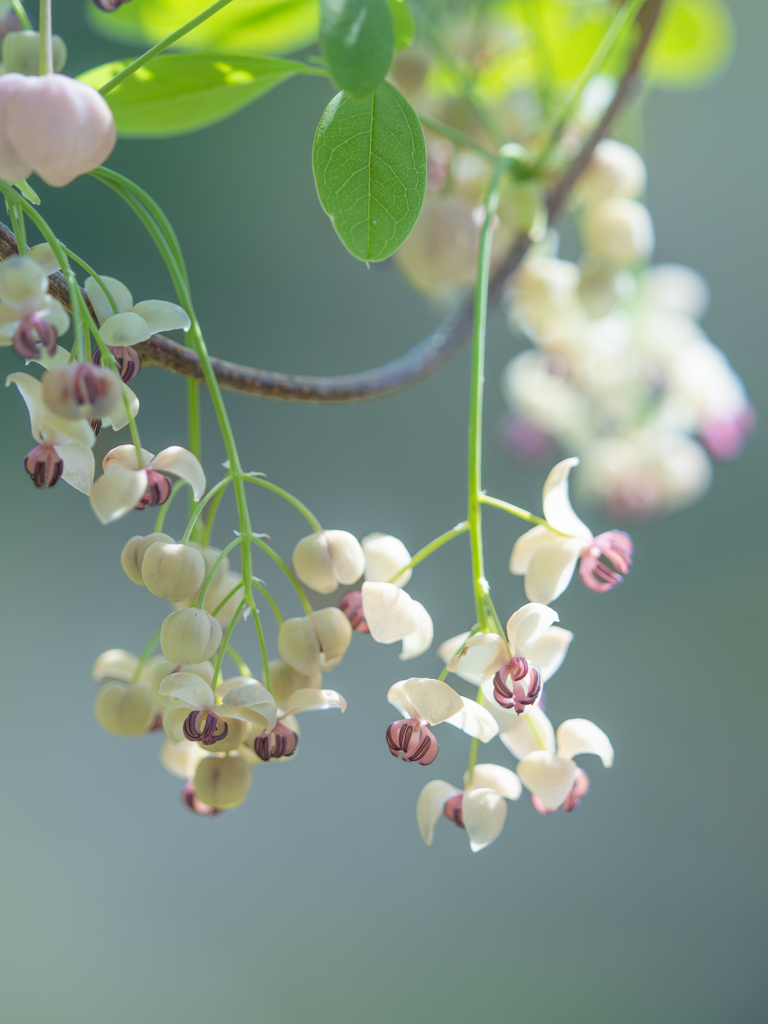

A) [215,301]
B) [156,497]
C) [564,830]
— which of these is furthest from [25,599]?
[156,497]

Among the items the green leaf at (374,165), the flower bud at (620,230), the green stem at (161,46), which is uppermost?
the flower bud at (620,230)

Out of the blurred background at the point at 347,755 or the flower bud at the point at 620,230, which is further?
the blurred background at the point at 347,755

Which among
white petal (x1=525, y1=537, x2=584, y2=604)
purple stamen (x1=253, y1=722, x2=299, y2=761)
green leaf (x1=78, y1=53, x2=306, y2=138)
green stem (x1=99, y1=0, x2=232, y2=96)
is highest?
green leaf (x1=78, y1=53, x2=306, y2=138)

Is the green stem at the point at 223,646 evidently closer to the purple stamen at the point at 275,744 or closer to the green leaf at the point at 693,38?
the purple stamen at the point at 275,744

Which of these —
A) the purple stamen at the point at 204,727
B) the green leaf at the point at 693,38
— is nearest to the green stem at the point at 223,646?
the purple stamen at the point at 204,727

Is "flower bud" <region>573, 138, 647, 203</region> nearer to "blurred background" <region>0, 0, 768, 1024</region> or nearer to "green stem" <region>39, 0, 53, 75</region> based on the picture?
"green stem" <region>39, 0, 53, 75</region>

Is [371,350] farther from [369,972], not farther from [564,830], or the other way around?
[369,972]

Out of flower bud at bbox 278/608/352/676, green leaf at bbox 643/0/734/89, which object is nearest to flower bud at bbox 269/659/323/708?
flower bud at bbox 278/608/352/676

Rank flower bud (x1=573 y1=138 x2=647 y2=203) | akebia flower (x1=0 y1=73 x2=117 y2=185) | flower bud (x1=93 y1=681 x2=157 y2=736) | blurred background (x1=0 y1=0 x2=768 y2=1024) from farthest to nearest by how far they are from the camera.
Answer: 1. blurred background (x1=0 y1=0 x2=768 y2=1024)
2. flower bud (x1=573 y1=138 x2=647 y2=203)
3. flower bud (x1=93 y1=681 x2=157 y2=736)
4. akebia flower (x1=0 y1=73 x2=117 y2=185)
